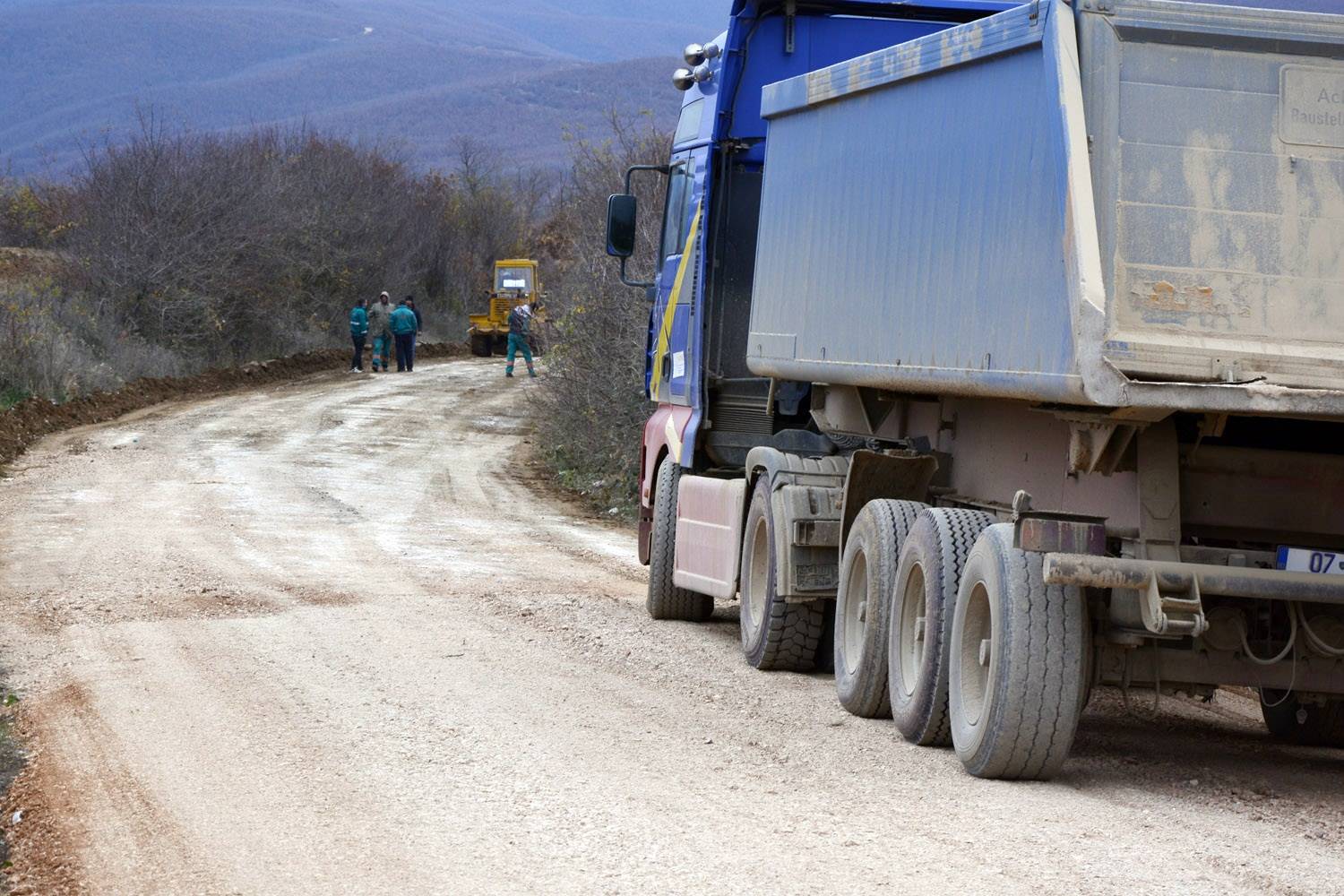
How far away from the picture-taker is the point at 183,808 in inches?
241

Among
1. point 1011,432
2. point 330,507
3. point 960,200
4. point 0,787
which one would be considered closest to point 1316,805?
point 1011,432

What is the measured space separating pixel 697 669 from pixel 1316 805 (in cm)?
382

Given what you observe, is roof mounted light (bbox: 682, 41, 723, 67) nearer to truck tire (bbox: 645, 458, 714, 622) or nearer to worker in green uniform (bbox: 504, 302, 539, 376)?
truck tire (bbox: 645, 458, 714, 622)

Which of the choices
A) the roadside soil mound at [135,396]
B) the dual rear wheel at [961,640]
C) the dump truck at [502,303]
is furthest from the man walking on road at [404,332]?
the dual rear wheel at [961,640]

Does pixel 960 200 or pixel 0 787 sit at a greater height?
pixel 960 200

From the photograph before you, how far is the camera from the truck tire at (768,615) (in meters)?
9.51

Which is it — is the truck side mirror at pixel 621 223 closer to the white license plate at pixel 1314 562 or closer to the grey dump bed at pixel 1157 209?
the grey dump bed at pixel 1157 209

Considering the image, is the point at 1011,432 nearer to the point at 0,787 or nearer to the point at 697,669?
the point at 697,669

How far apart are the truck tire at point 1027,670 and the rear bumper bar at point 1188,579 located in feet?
0.97

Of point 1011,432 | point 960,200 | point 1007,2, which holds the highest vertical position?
point 1007,2

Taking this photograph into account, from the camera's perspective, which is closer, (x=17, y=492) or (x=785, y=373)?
(x=785, y=373)

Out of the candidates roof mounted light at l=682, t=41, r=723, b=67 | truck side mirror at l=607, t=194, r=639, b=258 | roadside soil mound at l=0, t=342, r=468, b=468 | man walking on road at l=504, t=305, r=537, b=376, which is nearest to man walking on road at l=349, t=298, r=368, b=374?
roadside soil mound at l=0, t=342, r=468, b=468

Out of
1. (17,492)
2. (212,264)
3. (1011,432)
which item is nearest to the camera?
(1011,432)

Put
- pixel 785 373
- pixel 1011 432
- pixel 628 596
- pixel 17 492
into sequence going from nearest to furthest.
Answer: pixel 1011 432 < pixel 785 373 < pixel 628 596 < pixel 17 492
